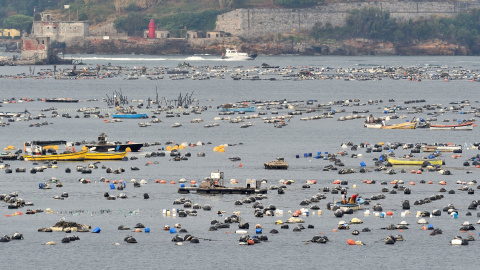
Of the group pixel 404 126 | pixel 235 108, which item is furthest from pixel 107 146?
pixel 235 108

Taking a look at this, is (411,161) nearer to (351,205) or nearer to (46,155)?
(351,205)

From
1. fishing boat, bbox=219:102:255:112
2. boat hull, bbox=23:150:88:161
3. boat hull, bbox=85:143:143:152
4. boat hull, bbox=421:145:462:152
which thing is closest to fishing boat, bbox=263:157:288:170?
boat hull, bbox=85:143:143:152

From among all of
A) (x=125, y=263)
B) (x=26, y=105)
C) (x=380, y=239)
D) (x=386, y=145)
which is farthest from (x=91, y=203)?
(x=26, y=105)

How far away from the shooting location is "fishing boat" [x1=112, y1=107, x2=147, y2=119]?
13475 cm

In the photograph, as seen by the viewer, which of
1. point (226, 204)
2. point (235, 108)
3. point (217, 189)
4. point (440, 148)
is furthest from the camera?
point (235, 108)

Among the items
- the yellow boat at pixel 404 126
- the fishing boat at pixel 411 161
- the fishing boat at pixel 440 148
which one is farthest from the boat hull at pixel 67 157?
the yellow boat at pixel 404 126

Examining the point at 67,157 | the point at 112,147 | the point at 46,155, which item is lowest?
the point at 67,157

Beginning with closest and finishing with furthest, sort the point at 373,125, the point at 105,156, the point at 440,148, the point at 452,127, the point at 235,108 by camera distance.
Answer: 1. the point at 105,156
2. the point at 440,148
3. the point at 452,127
4. the point at 373,125
5. the point at 235,108

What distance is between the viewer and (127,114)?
135875 mm

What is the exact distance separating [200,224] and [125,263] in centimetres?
930

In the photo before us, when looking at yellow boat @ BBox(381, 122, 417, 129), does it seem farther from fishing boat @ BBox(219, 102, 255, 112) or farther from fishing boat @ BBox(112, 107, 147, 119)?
fishing boat @ BBox(112, 107, 147, 119)

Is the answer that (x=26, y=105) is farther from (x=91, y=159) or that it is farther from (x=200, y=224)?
(x=200, y=224)

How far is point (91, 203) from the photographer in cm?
7319

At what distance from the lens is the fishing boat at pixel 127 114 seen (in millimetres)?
134750
